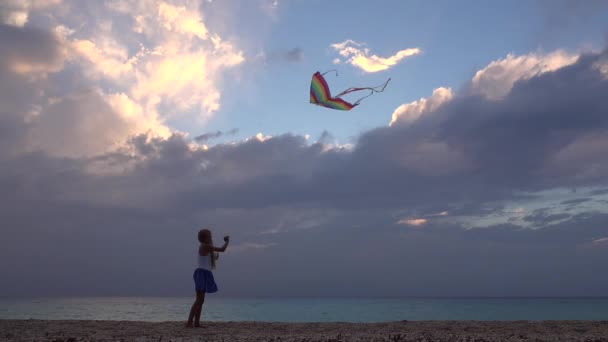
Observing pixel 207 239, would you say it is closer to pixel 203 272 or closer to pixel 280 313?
pixel 203 272

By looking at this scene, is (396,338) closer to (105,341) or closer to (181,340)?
(181,340)

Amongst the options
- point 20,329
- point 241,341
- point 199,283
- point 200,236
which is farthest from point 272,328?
point 20,329

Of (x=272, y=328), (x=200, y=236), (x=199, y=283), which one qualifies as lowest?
(x=272, y=328)

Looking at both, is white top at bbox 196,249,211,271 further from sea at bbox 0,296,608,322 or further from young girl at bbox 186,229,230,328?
sea at bbox 0,296,608,322

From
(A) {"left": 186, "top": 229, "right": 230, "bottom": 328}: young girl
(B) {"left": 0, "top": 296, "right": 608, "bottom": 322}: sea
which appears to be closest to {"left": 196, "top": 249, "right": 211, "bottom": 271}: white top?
(A) {"left": 186, "top": 229, "right": 230, "bottom": 328}: young girl

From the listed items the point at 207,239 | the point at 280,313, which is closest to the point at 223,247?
the point at 207,239

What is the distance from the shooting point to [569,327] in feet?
40.9

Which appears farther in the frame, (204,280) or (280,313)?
(280,313)

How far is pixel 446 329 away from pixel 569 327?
11.7ft

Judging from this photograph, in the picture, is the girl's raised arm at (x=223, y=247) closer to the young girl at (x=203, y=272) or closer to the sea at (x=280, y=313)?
the young girl at (x=203, y=272)

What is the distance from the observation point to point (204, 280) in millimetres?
11969

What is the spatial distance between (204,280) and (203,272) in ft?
0.68

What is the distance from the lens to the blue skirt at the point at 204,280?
468 inches

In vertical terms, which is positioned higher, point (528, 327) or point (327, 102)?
point (327, 102)
